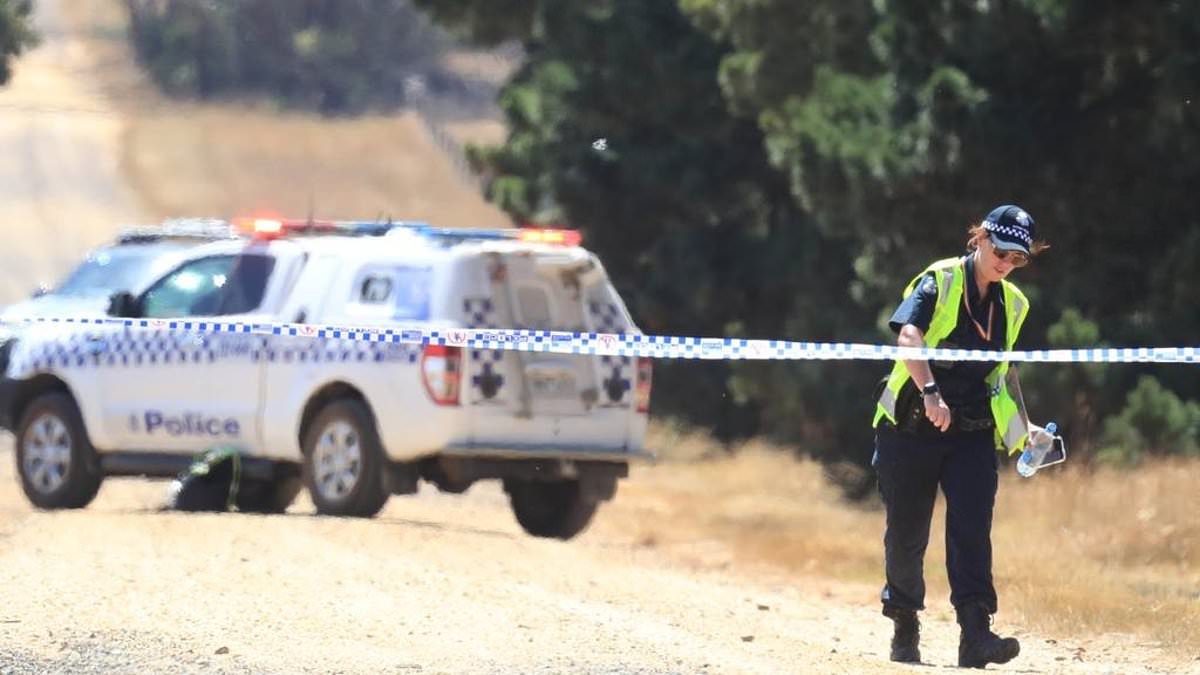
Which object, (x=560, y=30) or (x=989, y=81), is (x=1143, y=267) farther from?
(x=560, y=30)

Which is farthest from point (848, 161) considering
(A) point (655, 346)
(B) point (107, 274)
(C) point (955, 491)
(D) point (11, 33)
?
(C) point (955, 491)

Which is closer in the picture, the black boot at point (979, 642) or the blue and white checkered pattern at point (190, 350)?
the black boot at point (979, 642)

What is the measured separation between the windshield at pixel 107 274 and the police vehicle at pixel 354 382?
14.5ft

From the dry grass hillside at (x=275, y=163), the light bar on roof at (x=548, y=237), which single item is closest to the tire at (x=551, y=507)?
the light bar on roof at (x=548, y=237)

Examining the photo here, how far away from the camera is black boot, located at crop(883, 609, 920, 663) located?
10164 millimetres

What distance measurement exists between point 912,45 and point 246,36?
58592 mm

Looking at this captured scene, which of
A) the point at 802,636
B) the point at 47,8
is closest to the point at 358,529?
the point at 802,636

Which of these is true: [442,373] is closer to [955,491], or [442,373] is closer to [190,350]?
[190,350]

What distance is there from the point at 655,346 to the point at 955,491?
2469 mm

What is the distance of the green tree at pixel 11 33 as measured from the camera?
20.2 metres

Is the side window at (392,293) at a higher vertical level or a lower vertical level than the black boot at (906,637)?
higher

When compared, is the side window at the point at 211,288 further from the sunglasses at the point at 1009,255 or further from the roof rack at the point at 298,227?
the sunglasses at the point at 1009,255

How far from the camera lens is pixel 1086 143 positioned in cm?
1892

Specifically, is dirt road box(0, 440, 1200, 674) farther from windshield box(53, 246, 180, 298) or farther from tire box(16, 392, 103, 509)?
windshield box(53, 246, 180, 298)
